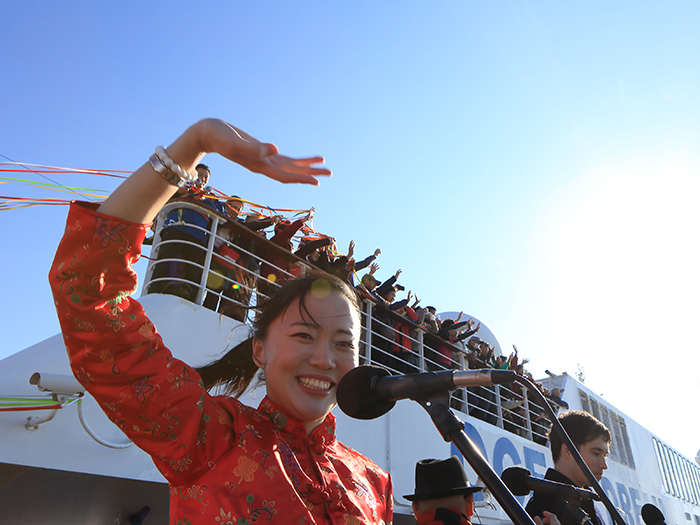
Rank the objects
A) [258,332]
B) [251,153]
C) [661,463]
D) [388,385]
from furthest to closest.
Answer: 1. [661,463]
2. [258,332]
3. [388,385]
4. [251,153]

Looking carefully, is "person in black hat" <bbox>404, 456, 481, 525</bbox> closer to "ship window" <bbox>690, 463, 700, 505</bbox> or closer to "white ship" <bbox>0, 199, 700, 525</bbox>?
"white ship" <bbox>0, 199, 700, 525</bbox>

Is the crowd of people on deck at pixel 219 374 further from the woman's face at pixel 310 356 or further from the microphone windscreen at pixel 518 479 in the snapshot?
the microphone windscreen at pixel 518 479

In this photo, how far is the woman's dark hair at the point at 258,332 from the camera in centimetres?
164

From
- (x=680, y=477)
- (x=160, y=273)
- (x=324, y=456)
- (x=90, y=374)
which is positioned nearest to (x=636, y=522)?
(x=680, y=477)

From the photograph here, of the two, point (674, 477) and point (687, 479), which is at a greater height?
point (687, 479)

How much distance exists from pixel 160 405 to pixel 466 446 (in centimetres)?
70

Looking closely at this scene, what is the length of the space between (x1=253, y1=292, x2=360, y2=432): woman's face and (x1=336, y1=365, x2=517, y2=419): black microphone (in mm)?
178

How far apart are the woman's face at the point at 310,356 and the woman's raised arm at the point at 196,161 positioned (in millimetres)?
Answer: 516

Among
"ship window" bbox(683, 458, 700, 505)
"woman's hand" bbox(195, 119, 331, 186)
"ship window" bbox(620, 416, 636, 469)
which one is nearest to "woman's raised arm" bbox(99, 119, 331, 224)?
"woman's hand" bbox(195, 119, 331, 186)

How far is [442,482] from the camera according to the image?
105 inches

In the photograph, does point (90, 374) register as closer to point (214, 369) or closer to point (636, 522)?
point (214, 369)

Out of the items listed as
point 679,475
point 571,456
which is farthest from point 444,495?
point 679,475

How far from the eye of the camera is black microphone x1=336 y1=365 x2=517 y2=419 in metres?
1.24

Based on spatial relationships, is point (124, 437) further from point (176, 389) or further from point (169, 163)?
point (169, 163)
